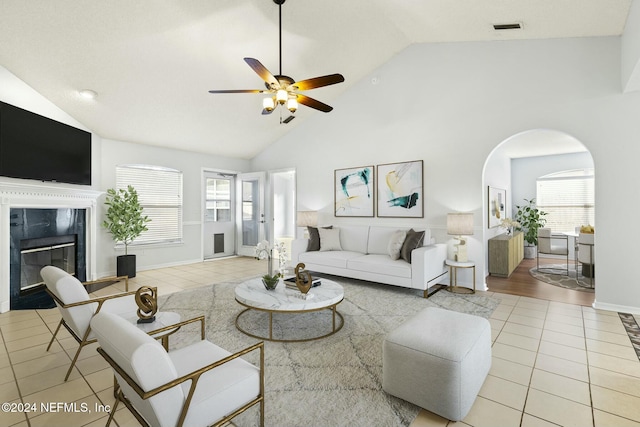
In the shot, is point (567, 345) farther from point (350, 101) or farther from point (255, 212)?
point (255, 212)

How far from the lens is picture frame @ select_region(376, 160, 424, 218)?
5.30 metres

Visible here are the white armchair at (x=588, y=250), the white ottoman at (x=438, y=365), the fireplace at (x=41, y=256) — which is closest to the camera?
the white ottoman at (x=438, y=365)

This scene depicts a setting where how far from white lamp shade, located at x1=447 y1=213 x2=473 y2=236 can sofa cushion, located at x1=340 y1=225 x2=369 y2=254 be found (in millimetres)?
1441

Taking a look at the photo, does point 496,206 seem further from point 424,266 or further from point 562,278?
point 424,266

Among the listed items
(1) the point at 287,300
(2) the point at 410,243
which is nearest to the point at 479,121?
(2) the point at 410,243

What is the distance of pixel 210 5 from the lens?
3.53 m

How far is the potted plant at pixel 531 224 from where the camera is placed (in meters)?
7.67

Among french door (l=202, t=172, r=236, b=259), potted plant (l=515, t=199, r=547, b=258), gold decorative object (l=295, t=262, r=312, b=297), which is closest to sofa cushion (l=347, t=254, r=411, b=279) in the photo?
gold decorative object (l=295, t=262, r=312, b=297)

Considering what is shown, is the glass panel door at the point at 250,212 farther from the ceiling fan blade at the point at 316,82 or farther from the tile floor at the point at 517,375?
the ceiling fan blade at the point at 316,82

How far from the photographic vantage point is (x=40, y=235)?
14.5ft

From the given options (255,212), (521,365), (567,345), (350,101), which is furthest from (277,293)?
(255,212)

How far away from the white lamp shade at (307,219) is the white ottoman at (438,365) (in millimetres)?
4375

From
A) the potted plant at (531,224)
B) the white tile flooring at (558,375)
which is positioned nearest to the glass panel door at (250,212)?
the white tile flooring at (558,375)

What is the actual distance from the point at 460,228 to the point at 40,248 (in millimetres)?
6028
